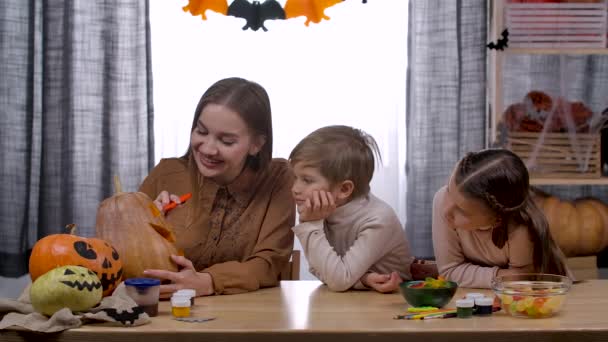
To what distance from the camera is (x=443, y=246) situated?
2018 millimetres

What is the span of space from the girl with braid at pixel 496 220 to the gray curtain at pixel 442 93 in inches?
55.7

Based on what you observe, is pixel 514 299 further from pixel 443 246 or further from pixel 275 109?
pixel 275 109

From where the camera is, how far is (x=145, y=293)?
5.12ft

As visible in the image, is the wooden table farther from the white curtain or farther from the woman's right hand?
the white curtain

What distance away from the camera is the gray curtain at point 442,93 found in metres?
3.38

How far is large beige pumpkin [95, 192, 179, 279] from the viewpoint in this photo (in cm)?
174

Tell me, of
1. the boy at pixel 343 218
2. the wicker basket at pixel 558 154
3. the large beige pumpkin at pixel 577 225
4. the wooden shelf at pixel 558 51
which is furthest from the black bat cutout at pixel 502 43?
the boy at pixel 343 218

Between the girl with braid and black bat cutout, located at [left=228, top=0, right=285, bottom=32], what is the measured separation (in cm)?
58

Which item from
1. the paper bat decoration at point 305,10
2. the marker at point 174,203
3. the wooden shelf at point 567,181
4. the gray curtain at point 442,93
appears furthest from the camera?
the gray curtain at point 442,93

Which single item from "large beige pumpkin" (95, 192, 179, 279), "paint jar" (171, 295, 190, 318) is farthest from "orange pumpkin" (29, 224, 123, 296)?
"paint jar" (171, 295, 190, 318)

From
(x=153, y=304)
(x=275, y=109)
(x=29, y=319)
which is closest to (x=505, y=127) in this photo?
(x=275, y=109)

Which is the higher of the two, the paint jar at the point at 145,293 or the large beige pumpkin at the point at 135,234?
the large beige pumpkin at the point at 135,234

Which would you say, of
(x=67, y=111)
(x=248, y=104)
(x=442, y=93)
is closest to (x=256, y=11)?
(x=248, y=104)

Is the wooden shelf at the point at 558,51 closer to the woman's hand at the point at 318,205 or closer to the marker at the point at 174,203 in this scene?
→ the woman's hand at the point at 318,205
